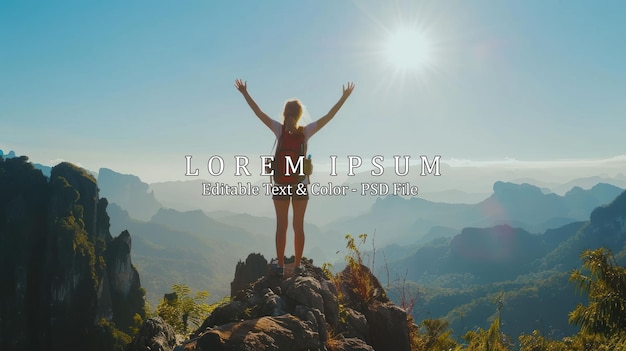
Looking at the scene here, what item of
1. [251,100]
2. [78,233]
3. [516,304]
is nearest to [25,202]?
[78,233]

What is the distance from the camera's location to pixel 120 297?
83688 mm

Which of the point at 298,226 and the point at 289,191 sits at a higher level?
the point at 289,191

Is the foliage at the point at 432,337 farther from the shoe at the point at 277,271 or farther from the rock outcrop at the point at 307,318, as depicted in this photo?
the shoe at the point at 277,271

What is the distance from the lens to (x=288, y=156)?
6.48 m

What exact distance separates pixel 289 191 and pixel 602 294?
405 inches

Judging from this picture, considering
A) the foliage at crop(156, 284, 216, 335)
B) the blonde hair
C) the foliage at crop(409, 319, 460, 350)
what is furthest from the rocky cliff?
the blonde hair

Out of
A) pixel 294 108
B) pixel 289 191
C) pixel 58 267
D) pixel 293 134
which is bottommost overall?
pixel 58 267

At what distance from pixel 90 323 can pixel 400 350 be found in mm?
85722

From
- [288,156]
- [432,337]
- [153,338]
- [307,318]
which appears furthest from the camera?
[432,337]

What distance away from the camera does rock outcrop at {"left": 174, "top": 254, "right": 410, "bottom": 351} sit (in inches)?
166

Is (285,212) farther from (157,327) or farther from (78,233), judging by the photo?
(78,233)

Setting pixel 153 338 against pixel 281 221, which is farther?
pixel 281 221

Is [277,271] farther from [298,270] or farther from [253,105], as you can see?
[253,105]

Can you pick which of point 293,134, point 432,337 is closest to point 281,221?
point 293,134
